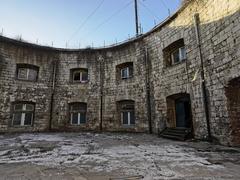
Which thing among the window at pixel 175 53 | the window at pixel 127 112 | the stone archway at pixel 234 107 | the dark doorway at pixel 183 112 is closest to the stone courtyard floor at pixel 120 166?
the stone archway at pixel 234 107

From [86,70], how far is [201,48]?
22.7 ft

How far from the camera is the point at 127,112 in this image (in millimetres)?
9328

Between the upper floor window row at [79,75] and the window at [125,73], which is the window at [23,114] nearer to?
the upper floor window row at [79,75]

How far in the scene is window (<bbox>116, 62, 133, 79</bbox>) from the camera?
9.70 metres

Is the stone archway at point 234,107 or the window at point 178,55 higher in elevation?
the window at point 178,55

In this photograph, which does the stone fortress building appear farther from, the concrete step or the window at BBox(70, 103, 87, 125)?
the concrete step

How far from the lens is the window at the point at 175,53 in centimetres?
725

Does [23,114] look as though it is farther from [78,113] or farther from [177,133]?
[177,133]

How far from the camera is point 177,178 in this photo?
245 centimetres

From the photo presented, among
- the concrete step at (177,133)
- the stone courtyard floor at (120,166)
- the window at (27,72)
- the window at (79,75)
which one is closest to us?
the stone courtyard floor at (120,166)

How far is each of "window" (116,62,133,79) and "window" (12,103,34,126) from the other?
5.35 metres

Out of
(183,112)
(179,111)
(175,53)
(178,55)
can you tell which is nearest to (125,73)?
(175,53)

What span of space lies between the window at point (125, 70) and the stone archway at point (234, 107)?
5347 mm

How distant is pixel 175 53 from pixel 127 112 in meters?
3.95
